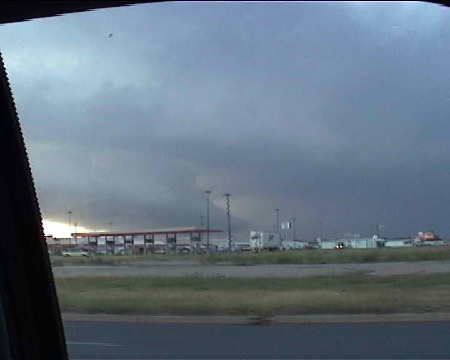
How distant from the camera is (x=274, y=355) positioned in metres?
8.47

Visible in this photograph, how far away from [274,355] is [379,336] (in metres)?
2.08

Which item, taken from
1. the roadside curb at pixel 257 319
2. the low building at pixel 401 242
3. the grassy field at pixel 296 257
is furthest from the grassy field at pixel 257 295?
the low building at pixel 401 242

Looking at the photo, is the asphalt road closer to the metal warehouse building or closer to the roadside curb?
the roadside curb

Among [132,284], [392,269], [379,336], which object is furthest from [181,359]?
[392,269]

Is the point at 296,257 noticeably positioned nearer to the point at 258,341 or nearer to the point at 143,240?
the point at 258,341

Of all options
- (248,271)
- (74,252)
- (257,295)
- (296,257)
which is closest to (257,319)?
(257,295)

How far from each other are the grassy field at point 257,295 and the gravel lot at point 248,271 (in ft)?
0.46

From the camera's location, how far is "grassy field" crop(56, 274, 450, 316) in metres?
9.40

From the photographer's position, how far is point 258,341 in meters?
9.42

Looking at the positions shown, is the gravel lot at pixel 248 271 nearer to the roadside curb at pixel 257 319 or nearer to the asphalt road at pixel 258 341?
the roadside curb at pixel 257 319

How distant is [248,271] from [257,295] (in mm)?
1146

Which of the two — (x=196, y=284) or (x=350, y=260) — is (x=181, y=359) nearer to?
(x=196, y=284)

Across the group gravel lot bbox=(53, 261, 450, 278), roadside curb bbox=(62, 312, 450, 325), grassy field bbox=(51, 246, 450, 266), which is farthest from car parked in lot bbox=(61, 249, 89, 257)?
roadside curb bbox=(62, 312, 450, 325)

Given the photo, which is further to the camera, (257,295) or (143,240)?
(257,295)
